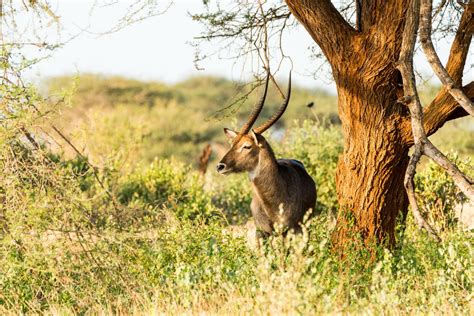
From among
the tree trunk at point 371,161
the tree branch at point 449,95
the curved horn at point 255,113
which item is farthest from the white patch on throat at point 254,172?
the tree branch at point 449,95

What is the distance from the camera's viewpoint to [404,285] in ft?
20.2

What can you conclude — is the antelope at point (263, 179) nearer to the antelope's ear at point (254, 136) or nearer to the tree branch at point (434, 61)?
the antelope's ear at point (254, 136)

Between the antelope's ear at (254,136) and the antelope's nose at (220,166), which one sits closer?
the antelope's nose at (220,166)

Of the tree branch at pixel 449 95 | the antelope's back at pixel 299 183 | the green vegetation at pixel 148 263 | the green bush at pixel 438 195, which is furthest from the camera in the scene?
the green bush at pixel 438 195

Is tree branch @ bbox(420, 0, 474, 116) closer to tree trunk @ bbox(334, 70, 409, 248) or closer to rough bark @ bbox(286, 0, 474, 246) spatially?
rough bark @ bbox(286, 0, 474, 246)

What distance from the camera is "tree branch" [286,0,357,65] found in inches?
280

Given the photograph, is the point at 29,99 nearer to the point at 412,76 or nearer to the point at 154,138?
the point at 412,76

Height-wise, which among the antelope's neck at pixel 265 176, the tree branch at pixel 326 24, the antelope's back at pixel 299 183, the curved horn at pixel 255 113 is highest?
the tree branch at pixel 326 24

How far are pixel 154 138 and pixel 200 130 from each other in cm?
187

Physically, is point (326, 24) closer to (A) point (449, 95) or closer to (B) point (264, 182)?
(A) point (449, 95)

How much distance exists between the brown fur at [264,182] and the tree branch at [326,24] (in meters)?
1.54

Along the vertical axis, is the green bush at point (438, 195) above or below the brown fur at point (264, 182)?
below

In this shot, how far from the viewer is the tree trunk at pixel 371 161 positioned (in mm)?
7156

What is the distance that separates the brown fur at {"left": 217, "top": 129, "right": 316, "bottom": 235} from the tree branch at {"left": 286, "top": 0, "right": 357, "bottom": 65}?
1541mm
